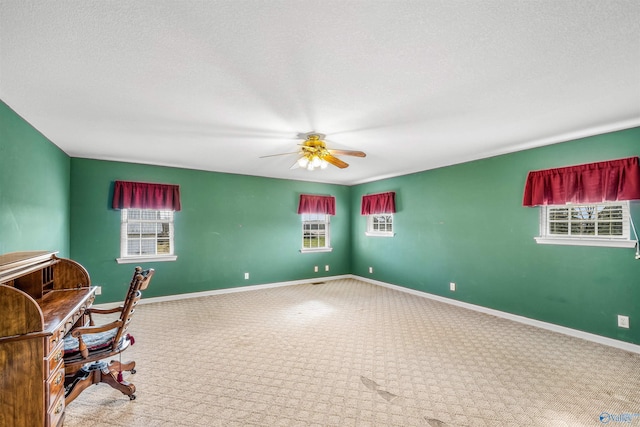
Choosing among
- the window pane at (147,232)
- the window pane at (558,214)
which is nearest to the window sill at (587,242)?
the window pane at (558,214)

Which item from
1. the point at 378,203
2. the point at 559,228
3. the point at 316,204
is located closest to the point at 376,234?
the point at 378,203

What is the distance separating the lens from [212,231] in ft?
18.5

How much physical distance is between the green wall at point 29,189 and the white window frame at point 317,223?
420cm

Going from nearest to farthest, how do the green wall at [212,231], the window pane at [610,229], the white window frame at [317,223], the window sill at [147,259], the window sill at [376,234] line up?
the window pane at [610,229] → the green wall at [212,231] → the window sill at [147,259] → the window sill at [376,234] → the white window frame at [317,223]

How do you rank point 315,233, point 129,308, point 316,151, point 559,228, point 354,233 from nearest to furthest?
point 129,308
point 316,151
point 559,228
point 315,233
point 354,233

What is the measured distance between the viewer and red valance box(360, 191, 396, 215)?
6.07 m

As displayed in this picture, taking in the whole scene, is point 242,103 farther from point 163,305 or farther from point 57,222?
point 163,305

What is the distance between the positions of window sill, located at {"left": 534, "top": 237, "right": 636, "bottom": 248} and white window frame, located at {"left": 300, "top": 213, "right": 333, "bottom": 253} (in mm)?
4190

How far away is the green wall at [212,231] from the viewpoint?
4.67 meters

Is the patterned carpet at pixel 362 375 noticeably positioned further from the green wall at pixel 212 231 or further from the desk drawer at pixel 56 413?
the green wall at pixel 212 231

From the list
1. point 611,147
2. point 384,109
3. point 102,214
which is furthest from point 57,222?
point 611,147

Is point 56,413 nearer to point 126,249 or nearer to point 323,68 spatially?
point 323,68

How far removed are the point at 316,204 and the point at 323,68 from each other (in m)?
4.83

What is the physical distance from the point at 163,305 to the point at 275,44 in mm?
4698
